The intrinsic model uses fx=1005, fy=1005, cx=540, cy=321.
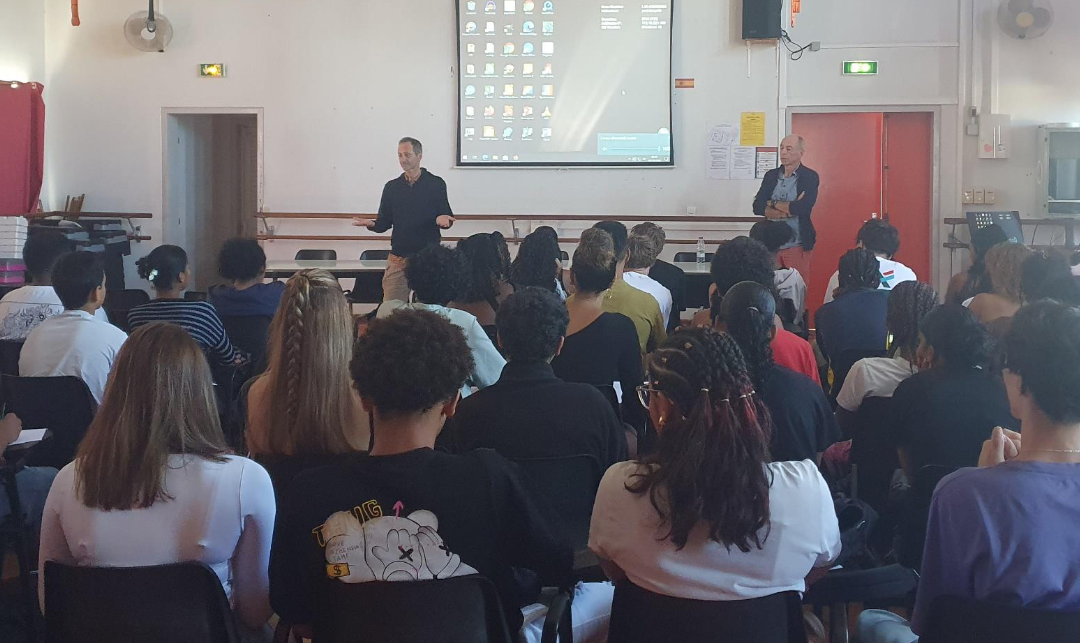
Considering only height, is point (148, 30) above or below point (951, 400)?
above

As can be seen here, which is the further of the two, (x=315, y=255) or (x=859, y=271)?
(x=315, y=255)

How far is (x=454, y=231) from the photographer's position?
870cm

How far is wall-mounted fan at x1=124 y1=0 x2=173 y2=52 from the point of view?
860 centimetres

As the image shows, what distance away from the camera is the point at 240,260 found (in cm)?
438

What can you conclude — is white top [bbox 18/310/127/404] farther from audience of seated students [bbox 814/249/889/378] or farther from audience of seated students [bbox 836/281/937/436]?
audience of seated students [bbox 814/249/889/378]

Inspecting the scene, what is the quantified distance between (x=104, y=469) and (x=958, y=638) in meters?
1.50

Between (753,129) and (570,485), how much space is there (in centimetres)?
658

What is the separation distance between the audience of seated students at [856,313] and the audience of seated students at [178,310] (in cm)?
244

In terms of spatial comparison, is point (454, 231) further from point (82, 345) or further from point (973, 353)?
point (973, 353)

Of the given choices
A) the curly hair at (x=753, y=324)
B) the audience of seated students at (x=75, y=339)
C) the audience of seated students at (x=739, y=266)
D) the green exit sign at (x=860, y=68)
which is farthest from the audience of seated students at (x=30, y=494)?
the green exit sign at (x=860, y=68)

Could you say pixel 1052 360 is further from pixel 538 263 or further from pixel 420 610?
pixel 538 263

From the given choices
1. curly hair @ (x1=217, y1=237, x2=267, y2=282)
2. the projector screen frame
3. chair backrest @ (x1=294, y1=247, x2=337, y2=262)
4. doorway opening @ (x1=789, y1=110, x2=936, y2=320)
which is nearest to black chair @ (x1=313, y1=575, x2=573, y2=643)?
curly hair @ (x1=217, y1=237, x2=267, y2=282)

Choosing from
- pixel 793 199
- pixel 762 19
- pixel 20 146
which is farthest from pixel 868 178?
pixel 20 146

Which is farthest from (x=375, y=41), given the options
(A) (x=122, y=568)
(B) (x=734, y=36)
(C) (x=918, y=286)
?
(A) (x=122, y=568)
